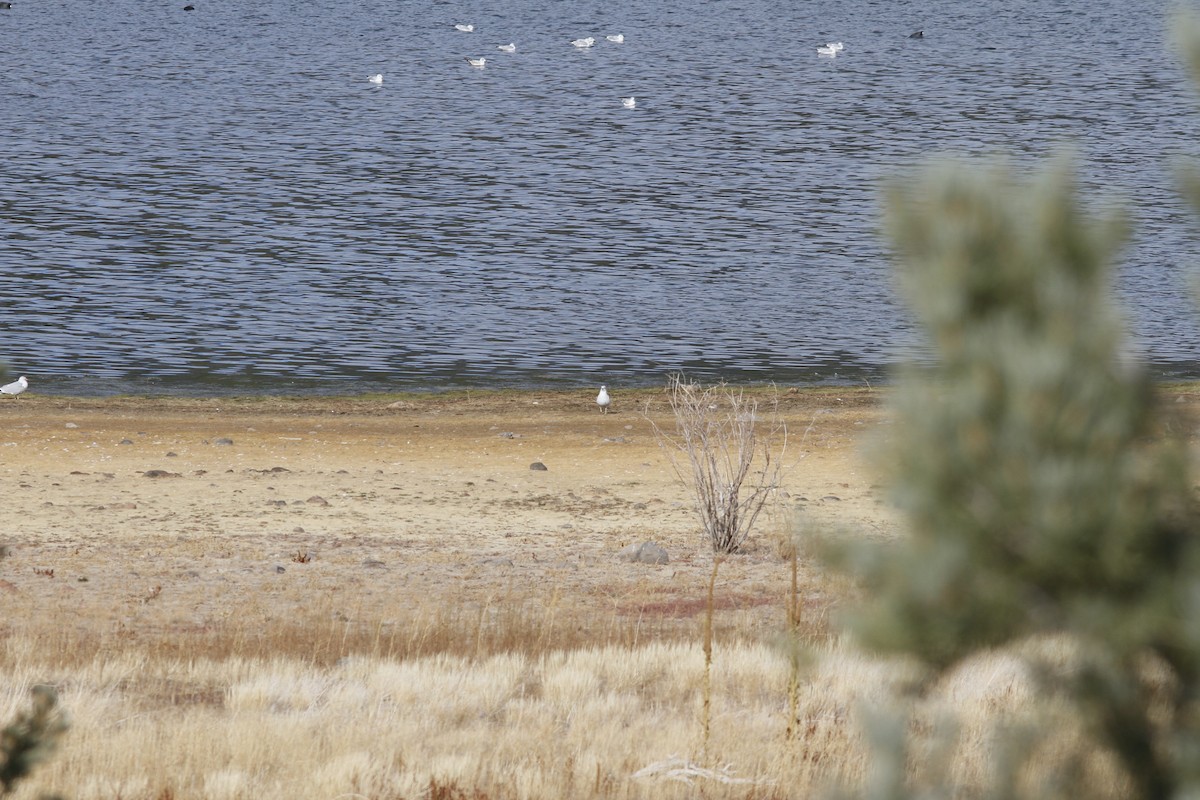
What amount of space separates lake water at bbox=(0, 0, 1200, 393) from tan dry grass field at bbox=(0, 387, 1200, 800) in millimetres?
2679

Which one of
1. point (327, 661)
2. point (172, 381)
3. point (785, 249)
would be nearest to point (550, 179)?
point (785, 249)

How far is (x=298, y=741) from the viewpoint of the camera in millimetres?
6578

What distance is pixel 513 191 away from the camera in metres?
35.4

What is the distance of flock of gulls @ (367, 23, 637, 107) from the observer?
1943 inches

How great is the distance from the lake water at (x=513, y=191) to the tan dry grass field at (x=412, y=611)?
2.68 metres

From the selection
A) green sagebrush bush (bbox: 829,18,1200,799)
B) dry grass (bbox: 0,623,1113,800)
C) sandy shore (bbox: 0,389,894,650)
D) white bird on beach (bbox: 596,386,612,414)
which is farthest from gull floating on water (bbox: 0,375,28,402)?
green sagebrush bush (bbox: 829,18,1200,799)

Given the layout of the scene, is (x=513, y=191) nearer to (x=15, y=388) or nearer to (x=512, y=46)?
(x=15, y=388)

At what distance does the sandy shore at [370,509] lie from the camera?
33.3 ft

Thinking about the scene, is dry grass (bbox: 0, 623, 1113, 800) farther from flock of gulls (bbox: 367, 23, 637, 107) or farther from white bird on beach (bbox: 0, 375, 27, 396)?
flock of gulls (bbox: 367, 23, 637, 107)

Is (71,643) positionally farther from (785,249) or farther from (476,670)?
(785,249)

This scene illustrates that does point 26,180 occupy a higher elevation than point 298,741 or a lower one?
lower

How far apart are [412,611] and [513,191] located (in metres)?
26.2

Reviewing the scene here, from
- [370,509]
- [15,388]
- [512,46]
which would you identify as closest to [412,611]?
[370,509]

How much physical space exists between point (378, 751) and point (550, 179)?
102 ft
